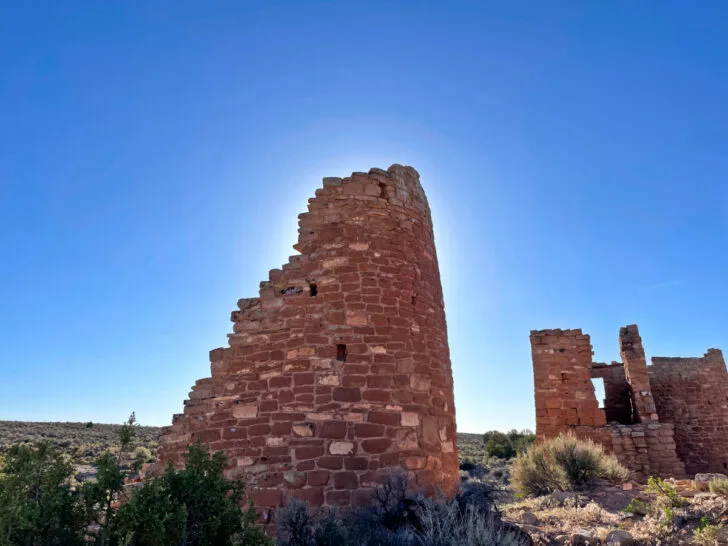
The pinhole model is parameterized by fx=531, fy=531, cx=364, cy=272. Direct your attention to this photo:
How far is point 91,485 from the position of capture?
12.3 feet

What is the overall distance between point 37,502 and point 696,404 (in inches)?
734

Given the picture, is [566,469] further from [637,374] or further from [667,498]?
[637,374]

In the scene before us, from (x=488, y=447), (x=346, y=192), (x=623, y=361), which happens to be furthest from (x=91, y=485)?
(x=488, y=447)

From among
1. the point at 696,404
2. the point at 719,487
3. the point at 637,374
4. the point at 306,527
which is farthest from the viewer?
the point at 696,404

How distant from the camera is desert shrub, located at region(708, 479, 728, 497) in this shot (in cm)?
837

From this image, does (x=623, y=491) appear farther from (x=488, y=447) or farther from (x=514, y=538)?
(x=488, y=447)

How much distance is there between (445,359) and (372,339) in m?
1.51

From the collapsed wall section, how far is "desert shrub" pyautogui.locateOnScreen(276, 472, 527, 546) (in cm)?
1332

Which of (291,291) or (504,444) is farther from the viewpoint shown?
(504,444)

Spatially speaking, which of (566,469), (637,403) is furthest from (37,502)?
(637,403)

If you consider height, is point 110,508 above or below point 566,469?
above

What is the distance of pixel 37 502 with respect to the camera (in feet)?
11.9

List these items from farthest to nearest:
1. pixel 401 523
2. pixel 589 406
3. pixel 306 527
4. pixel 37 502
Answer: pixel 589 406 < pixel 401 523 < pixel 306 527 < pixel 37 502

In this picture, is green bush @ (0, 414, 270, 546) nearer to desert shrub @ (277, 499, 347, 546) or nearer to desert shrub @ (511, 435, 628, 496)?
desert shrub @ (277, 499, 347, 546)
